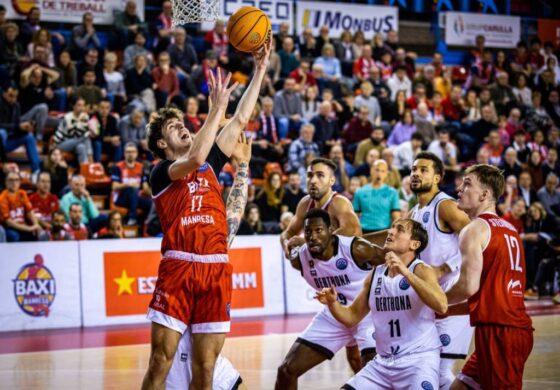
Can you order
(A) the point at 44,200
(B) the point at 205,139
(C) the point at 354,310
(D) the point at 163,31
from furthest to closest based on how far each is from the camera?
(D) the point at 163,31 < (A) the point at 44,200 < (C) the point at 354,310 < (B) the point at 205,139

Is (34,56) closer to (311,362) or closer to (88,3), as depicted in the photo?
(88,3)

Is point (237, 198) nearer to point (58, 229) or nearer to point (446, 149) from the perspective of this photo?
point (58, 229)

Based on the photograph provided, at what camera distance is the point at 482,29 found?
82.1ft

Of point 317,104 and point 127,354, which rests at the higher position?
point 317,104

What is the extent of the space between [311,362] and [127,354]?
418cm

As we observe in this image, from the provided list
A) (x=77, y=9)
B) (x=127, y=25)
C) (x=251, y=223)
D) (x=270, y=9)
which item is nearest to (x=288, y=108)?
(x=270, y=9)

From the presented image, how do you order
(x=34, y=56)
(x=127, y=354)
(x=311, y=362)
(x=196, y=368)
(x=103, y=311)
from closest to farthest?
(x=196, y=368)
(x=311, y=362)
(x=127, y=354)
(x=103, y=311)
(x=34, y=56)

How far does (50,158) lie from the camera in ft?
51.0

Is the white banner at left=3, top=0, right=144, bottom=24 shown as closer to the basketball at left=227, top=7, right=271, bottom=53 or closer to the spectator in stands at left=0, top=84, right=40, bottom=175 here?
the spectator in stands at left=0, top=84, right=40, bottom=175

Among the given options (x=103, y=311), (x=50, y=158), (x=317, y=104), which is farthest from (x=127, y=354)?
(x=317, y=104)

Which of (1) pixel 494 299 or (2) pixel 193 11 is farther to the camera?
(2) pixel 193 11

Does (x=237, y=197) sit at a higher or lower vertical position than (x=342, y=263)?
higher

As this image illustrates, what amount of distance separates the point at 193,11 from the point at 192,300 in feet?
11.5

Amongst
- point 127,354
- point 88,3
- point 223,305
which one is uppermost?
point 88,3
